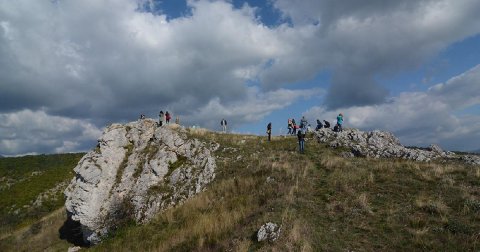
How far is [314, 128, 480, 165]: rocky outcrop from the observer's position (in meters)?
30.9

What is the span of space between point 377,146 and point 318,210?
Answer: 766 inches

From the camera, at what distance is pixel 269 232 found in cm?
1439

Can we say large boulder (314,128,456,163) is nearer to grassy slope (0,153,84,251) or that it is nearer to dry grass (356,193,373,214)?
dry grass (356,193,373,214)

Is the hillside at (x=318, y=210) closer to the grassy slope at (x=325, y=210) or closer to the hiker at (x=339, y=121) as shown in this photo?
the grassy slope at (x=325, y=210)

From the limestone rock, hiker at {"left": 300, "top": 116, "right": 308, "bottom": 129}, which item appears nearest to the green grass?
A: hiker at {"left": 300, "top": 116, "right": 308, "bottom": 129}

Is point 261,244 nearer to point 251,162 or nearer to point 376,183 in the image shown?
point 376,183

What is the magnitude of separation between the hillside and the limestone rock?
0.22m

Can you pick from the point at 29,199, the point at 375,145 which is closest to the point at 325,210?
the point at 375,145

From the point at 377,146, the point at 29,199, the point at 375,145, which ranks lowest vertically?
the point at 29,199

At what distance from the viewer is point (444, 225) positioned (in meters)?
14.1

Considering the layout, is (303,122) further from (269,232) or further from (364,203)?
(269,232)

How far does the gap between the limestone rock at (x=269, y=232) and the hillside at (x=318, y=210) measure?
0.71 ft

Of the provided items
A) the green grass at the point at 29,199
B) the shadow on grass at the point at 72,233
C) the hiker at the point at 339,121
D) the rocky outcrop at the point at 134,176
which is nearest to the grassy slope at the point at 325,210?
the rocky outcrop at the point at 134,176

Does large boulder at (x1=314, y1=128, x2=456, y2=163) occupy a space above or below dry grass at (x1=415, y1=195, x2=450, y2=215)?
above
